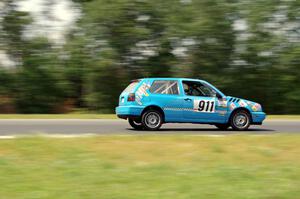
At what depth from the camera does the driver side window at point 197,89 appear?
687 inches

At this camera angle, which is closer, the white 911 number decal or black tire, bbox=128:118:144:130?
the white 911 number decal

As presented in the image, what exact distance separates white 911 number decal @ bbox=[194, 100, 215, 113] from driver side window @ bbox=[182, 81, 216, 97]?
22 cm

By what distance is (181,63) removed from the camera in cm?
3694

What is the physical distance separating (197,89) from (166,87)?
98cm

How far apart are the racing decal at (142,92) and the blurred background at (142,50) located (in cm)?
1850

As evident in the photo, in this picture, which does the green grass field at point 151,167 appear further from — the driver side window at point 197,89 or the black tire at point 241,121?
the black tire at point 241,121

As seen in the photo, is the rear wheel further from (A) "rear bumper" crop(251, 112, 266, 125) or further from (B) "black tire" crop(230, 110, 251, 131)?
(A) "rear bumper" crop(251, 112, 266, 125)

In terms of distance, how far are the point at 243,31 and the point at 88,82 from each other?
34.4 feet

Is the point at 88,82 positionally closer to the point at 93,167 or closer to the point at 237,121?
the point at 237,121

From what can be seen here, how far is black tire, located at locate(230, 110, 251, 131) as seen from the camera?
1795 centimetres

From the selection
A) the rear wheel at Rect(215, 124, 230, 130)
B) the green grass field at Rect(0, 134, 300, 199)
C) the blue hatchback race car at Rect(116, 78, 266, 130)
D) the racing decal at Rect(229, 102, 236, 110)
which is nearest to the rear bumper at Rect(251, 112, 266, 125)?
the blue hatchback race car at Rect(116, 78, 266, 130)

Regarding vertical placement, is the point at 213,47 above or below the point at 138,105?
above

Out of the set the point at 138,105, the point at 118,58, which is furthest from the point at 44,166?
the point at 118,58

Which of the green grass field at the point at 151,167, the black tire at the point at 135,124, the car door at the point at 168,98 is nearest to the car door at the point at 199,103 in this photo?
the car door at the point at 168,98
